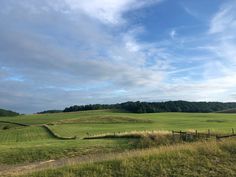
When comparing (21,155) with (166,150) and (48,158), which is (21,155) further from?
(166,150)

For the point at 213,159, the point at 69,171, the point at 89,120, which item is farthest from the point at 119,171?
the point at 89,120

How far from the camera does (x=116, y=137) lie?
48.0 meters

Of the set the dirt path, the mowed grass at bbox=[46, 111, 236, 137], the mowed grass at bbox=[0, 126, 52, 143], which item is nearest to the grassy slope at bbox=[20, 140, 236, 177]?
the dirt path

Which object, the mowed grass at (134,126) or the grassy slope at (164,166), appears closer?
the grassy slope at (164,166)

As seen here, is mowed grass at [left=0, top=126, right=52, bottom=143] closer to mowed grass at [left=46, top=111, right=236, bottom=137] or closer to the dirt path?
mowed grass at [left=46, top=111, right=236, bottom=137]

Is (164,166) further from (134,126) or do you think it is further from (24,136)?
(134,126)

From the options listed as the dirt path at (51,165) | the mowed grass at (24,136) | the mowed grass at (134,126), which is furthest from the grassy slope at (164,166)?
the mowed grass at (24,136)

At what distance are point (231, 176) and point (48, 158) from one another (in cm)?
1804

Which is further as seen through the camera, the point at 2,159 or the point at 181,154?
the point at 2,159

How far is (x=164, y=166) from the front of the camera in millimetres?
12102

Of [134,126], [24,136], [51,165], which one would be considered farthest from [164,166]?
[134,126]

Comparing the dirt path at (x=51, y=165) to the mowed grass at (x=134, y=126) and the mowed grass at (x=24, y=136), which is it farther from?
the mowed grass at (x=24, y=136)

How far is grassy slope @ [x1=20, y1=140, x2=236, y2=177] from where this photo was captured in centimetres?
1156

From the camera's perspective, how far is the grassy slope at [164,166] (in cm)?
1156
